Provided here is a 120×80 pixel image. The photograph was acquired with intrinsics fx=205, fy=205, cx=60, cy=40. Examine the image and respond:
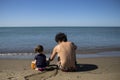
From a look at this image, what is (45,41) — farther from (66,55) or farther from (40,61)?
(66,55)

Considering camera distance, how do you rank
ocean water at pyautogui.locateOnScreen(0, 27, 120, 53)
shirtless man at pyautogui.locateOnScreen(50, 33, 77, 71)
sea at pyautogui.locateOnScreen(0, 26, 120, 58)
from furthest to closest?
ocean water at pyautogui.locateOnScreen(0, 27, 120, 53), sea at pyautogui.locateOnScreen(0, 26, 120, 58), shirtless man at pyautogui.locateOnScreen(50, 33, 77, 71)

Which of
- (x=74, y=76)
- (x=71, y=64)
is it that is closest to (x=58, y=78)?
(x=74, y=76)

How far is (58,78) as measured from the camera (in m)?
5.74

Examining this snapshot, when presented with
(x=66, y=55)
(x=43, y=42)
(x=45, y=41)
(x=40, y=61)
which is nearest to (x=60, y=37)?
(x=66, y=55)

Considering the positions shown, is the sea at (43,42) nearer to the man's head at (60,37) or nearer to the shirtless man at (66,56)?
the man's head at (60,37)

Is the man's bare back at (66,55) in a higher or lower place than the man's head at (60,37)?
lower

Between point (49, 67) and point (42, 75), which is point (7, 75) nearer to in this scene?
point (42, 75)

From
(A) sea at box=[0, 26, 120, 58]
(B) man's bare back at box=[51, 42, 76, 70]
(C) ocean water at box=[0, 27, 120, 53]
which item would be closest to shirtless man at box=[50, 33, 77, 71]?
(B) man's bare back at box=[51, 42, 76, 70]

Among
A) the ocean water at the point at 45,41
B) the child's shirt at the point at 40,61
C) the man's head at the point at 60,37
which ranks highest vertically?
the man's head at the point at 60,37

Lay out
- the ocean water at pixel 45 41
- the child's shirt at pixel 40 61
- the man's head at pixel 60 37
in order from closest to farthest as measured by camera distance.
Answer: the man's head at pixel 60 37, the child's shirt at pixel 40 61, the ocean water at pixel 45 41

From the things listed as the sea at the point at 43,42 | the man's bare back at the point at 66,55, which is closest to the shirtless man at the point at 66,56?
the man's bare back at the point at 66,55

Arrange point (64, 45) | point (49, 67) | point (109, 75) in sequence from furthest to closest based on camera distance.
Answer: point (49, 67), point (64, 45), point (109, 75)

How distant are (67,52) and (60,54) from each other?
0.80 feet

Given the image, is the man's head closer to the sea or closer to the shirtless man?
the shirtless man
